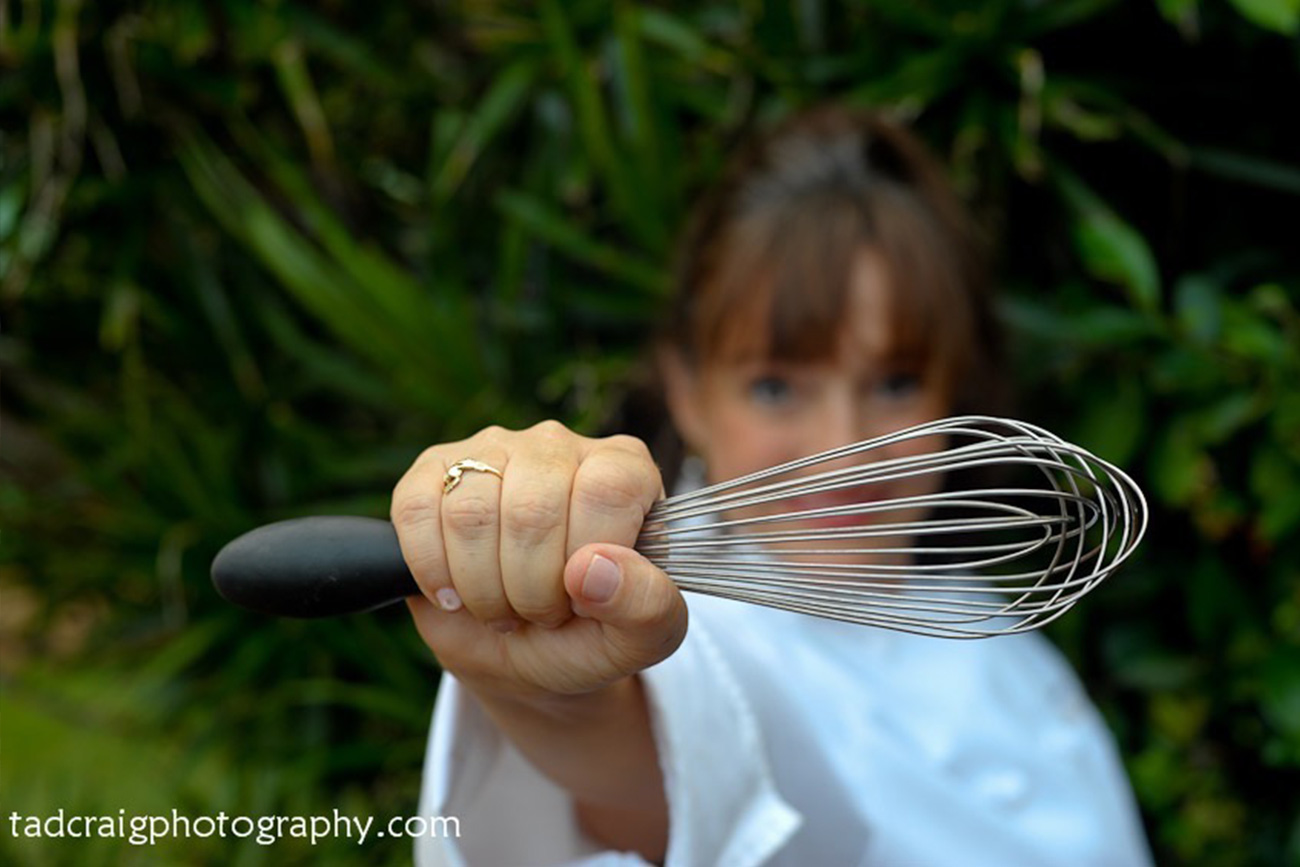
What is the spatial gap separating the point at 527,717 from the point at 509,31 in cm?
84

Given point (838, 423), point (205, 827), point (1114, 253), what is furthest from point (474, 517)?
point (205, 827)

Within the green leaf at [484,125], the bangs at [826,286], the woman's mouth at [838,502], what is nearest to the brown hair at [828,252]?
the bangs at [826,286]

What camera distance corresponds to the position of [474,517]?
1.24 feet

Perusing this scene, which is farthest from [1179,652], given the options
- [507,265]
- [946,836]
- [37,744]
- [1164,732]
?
[37,744]

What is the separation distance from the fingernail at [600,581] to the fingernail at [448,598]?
0.05m

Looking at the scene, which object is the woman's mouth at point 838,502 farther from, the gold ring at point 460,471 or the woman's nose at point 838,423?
the gold ring at point 460,471

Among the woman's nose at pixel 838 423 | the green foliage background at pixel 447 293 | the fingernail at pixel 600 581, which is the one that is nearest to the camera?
the fingernail at pixel 600 581

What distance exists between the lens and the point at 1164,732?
109 centimetres

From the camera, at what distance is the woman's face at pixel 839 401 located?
835 millimetres

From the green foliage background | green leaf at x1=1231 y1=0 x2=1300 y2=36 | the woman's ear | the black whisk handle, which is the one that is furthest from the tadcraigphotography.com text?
green leaf at x1=1231 y1=0 x2=1300 y2=36

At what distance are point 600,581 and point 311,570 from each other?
0.11m

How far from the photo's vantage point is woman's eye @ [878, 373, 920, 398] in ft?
2.85

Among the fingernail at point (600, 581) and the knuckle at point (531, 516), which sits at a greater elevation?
the knuckle at point (531, 516)

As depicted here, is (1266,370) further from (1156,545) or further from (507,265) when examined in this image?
(507,265)
